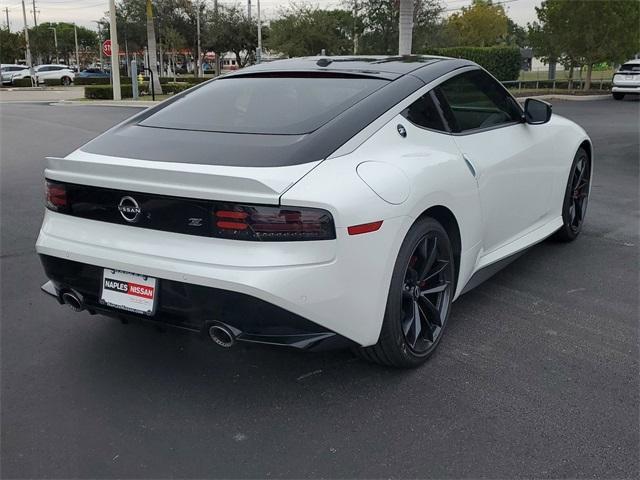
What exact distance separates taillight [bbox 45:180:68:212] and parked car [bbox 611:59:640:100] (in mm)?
25777

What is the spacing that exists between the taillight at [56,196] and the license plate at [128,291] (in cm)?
43

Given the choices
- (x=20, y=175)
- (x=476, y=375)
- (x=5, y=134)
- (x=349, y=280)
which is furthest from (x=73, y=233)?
(x=5, y=134)

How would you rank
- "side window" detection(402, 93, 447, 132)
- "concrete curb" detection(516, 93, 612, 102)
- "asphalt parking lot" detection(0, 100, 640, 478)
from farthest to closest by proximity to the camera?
"concrete curb" detection(516, 93, 612, 102) → "side window" detection(402, 93, 447, 132) → "asphalt parking lot" detection(0, 100, 640, 478)

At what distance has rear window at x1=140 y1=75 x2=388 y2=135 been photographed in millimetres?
3096

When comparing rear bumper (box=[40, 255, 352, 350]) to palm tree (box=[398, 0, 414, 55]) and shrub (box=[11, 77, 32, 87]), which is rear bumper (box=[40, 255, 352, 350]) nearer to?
palm tree (box=[398, 0, 414, 55])

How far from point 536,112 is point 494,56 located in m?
25.3

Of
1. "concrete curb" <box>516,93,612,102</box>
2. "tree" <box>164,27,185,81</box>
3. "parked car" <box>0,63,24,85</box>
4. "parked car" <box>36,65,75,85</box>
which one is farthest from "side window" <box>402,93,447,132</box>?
"parked car" <box>0,63,24,85</box>

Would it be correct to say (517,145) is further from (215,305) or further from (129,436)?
(129,436)

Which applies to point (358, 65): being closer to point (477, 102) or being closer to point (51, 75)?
point (477, 102)

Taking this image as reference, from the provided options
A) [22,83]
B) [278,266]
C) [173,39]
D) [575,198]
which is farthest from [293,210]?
[173,39]

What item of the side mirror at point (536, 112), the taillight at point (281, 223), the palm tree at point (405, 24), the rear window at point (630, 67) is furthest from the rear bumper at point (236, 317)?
the rear window at point (630, 67)

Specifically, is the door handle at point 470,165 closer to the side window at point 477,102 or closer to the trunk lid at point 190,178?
the side window at point 477,102

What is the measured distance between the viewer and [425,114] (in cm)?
333

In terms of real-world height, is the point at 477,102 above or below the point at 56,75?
above
